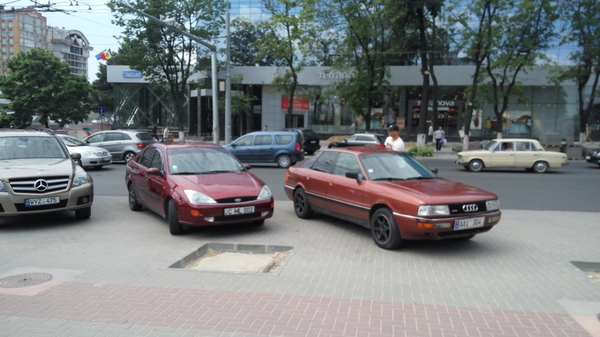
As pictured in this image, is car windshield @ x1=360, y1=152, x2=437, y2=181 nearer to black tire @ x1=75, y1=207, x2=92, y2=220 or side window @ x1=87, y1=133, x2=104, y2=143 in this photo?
black tire @ x1=75, y1=207, x2=92, y2=220

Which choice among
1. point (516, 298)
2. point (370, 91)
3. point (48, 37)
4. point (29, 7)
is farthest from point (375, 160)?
point (48, 37)

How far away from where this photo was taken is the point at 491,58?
31.5m

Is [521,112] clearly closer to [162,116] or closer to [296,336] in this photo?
[162,116]

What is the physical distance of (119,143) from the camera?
69.5 ft

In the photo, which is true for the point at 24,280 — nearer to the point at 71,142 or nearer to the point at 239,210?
the point at 239,210

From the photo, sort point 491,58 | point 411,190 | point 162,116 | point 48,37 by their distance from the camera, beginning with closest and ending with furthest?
point 411,190 < point 491,58 < point 162,116 < point 48,37

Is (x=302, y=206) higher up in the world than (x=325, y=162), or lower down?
lower down

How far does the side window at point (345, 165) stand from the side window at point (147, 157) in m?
3.69

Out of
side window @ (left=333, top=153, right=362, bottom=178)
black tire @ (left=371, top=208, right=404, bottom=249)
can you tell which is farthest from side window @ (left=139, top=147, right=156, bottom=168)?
black tire @ (left=371, top=208, right=404, bottom=249)

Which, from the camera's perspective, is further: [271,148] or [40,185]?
[271,148]

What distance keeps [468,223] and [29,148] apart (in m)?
8.17

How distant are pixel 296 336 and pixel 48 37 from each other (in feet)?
539

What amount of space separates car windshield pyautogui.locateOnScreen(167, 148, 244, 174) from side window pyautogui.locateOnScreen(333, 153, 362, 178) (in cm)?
186

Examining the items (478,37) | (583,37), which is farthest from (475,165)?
(583,37)
